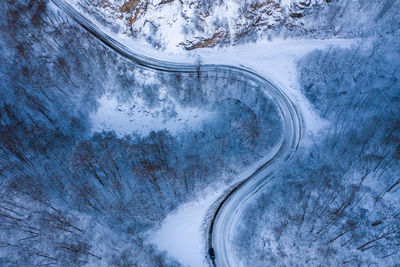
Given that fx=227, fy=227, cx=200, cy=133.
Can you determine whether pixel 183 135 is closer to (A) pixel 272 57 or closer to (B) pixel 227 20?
(A) pixel 272 57

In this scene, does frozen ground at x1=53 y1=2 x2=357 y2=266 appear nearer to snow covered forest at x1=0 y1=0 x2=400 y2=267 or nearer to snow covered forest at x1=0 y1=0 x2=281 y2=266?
snow covered forest at x1=0 y1=0 x2=400 y2=267

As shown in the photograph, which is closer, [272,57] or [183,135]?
[183,135]

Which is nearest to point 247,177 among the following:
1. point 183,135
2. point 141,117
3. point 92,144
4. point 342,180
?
point 183,135

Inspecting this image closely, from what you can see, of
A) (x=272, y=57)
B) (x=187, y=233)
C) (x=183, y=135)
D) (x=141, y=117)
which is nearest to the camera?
(x=187, y=233)

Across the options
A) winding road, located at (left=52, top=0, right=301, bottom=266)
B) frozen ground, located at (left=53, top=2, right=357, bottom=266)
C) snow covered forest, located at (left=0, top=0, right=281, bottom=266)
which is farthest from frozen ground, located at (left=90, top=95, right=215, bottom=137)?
winding road, located at (left=52, top=0, right=301, bottom=266)

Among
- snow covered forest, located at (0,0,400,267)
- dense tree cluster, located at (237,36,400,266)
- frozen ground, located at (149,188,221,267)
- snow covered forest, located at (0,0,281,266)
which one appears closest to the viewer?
dense tree cluster, located at (237,36,400,266)

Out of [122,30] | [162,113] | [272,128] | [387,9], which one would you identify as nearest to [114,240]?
[162,113]

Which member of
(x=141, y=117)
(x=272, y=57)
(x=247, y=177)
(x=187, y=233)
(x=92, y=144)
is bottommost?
(x=187, y=233)
